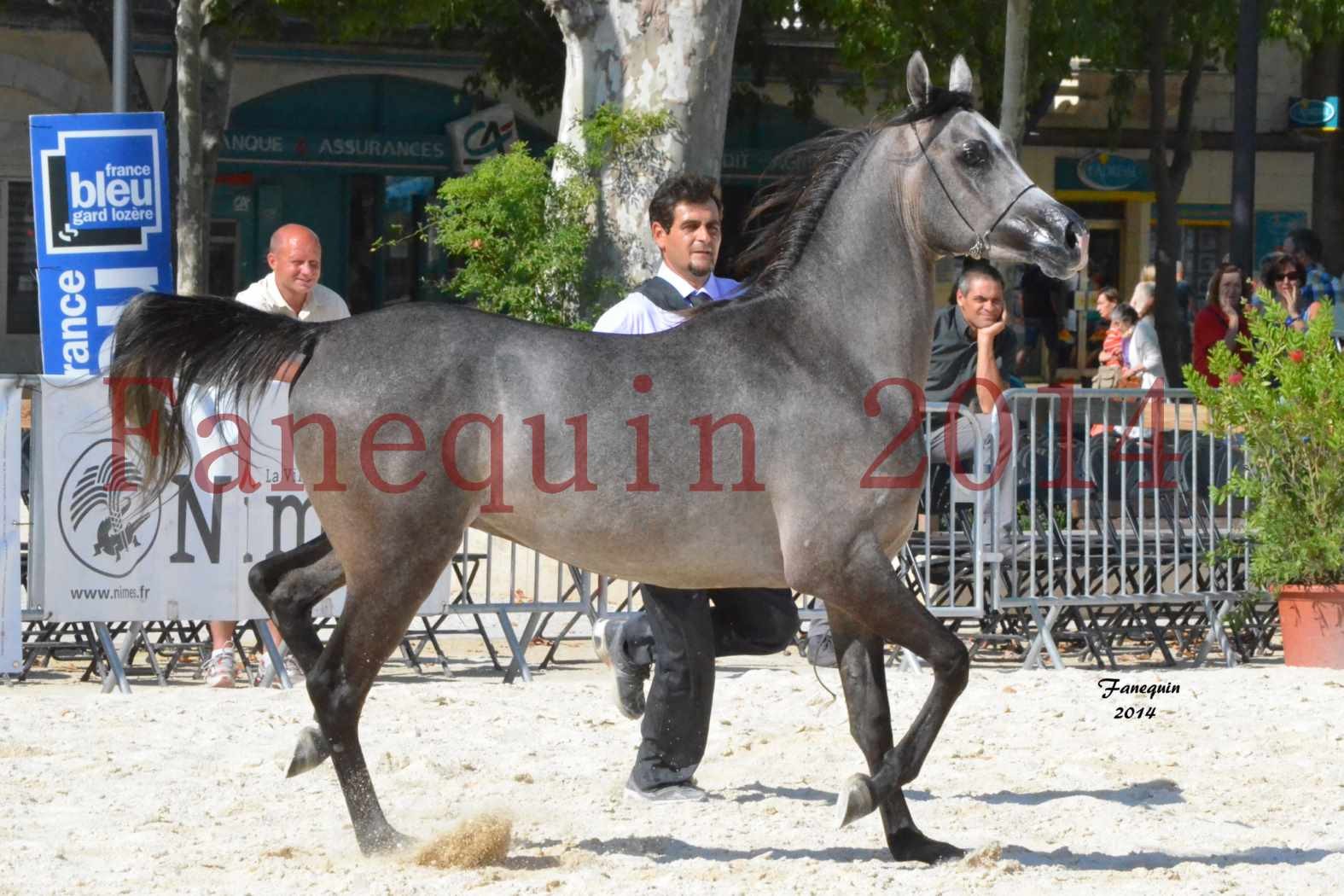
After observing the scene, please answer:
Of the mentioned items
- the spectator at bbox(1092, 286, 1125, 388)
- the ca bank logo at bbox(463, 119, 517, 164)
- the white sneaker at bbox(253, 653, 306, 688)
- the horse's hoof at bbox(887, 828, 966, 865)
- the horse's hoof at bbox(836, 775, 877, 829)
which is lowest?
the white sneaker at bbox(253, 653, 306, 688)

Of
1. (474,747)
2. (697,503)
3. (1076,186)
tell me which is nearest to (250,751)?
(474,747)

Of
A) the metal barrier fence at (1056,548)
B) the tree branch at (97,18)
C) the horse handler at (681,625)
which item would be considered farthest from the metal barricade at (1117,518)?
the tree branch at (97,18)

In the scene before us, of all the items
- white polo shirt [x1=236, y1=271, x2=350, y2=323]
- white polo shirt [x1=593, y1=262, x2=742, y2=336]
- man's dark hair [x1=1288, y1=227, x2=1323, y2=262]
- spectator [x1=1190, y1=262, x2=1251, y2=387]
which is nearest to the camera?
white polo shirt [x1=593, y1=262, x2=742, y2=336]

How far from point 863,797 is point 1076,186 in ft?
83.2

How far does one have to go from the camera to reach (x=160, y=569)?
8461 millimetres

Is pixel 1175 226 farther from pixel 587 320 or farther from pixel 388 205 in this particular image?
pixel 587 320

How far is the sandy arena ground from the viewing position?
5.23 m

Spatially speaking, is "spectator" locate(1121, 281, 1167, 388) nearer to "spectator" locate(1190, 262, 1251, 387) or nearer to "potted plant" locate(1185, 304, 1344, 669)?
"spectator" locate(1190, 262, 1251, 387)

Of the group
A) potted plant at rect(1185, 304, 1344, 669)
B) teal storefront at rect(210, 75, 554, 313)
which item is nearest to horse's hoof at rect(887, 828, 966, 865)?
potted plant at rect(1185, 304, 1344, 669)

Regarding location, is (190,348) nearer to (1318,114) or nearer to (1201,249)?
(1318,114)

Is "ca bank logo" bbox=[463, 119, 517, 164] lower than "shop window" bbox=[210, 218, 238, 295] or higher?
higher

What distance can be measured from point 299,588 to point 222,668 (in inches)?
118

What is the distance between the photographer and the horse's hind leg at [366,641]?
5309 mm

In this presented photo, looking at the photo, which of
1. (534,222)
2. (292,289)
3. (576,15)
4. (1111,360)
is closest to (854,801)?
(292,289)
